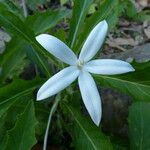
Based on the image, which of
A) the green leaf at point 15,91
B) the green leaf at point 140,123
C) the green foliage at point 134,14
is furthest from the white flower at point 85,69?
the green foliage at point 134,14

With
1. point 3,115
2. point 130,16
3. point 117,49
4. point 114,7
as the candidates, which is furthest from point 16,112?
point 130,16

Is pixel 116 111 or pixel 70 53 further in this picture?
pixel 116 111

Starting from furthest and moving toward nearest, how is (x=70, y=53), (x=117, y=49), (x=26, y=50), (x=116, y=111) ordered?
1. (x=117, y=49)
2. (x=116, y=111)
3. (x=26, y=50)
4. (x=70, y=53)

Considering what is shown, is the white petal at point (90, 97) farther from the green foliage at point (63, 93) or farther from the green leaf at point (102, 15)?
the green leaf at point (102, 15)

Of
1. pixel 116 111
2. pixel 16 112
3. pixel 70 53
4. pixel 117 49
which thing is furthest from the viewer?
pixel 117 49

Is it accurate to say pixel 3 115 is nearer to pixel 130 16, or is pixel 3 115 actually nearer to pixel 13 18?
pixel 13 18

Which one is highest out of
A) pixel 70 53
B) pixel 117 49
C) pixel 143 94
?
pixel 70 53

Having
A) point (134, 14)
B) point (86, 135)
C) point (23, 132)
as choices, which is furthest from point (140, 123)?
point (134, 14)
